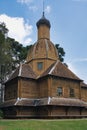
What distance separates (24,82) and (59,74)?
5.25 m

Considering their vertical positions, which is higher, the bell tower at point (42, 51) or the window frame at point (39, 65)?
the bell tower at point (42, 51)

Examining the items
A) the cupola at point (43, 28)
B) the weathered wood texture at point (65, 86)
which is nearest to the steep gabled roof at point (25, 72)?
the weathered wood texture at point (65, 86)

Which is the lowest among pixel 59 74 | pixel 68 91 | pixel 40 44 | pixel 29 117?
pixel 29 117

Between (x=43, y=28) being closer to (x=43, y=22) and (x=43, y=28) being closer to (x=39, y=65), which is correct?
(x=43, y=22)

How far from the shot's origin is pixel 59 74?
33.2m

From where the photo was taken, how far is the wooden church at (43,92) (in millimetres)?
31308

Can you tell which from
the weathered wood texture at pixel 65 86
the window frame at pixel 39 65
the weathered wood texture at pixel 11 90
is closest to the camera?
the weathered wood texture at pixel 65 86

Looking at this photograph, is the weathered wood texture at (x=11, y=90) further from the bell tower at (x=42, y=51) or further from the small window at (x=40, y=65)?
the small window at (x=40, y=65)

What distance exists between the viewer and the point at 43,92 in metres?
33.0

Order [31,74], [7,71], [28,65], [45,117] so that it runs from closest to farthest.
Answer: [45,117] → [31,74] → [28,65] → [7,71]

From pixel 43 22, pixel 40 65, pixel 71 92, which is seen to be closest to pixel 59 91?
pixel 71 92

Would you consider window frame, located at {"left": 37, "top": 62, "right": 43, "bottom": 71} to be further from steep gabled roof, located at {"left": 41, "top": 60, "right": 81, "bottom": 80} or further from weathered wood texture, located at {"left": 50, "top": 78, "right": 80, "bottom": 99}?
weathered wood texture, located at {"left": 50, "top": 78, "right": 80, "bottom": 99}

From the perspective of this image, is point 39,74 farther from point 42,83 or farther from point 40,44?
point 40,44

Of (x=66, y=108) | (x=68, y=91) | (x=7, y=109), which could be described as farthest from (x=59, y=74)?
Result: (x=7, y=109)
